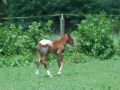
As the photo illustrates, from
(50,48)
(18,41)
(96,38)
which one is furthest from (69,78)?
(96,38)

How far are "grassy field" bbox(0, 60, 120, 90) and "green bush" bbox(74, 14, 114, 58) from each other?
188 centimetres

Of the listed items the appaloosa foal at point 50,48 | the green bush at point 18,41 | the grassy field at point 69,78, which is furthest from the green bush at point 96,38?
the appaloosa foal at point 50,48

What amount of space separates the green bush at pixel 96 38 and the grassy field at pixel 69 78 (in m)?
1.88

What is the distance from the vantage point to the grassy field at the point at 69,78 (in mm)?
12586

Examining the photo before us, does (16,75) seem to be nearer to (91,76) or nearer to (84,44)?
(91,76)

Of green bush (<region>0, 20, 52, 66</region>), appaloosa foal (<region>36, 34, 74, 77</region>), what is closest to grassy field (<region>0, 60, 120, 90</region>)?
appaloosa foal (<region>36, 34, 74, 77</region>)

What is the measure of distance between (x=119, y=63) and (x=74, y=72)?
2.73 metres

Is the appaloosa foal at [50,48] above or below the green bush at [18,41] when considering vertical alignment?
above

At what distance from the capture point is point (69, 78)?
1420 centimetres

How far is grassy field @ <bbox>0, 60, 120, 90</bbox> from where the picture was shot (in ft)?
41.3

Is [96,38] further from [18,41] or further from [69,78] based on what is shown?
[69,78]

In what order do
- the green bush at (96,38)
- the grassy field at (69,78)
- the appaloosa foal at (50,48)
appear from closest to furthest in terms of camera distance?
the grassy field at (69,78), the appaloosa foal at (50,48), the green bush at (96,38)

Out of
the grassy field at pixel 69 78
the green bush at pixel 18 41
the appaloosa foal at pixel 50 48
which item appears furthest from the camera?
the green bush at pixel 18 41

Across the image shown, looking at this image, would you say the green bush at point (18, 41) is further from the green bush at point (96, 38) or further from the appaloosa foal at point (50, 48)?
the appaloosa foal at point (50, 48)
